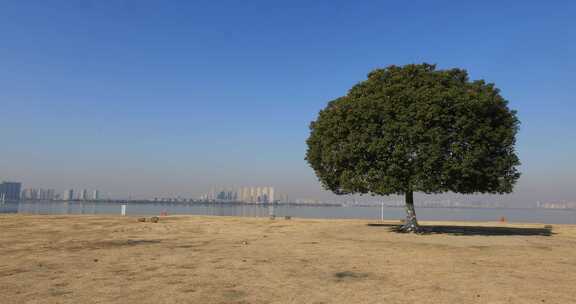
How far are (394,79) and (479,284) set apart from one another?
2105 centimetres

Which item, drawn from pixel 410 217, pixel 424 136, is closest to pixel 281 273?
pixel 424 136

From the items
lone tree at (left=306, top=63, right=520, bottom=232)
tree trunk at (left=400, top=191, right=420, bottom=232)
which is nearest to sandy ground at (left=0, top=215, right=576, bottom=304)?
lone tree at (left=306, top=63, right=520, bottom=232)

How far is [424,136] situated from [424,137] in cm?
12

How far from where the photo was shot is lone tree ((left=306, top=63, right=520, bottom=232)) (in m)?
27.1

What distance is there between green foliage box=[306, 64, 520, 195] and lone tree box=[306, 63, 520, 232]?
0.22 feet

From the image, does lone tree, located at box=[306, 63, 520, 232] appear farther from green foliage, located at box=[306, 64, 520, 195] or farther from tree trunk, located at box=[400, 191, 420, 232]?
tree trunk, located at box=[400, 191, 420, 232]

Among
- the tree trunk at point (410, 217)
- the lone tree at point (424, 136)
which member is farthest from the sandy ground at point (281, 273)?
the tree trunk at point (410, 217)

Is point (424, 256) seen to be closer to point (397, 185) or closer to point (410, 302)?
point (410, 302)

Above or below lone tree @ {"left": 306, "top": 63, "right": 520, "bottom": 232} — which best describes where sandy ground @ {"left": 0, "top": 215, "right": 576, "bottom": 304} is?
below

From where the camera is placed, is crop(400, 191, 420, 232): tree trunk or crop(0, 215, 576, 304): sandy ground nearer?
crop(0, 215, 576, 304): sandy ground

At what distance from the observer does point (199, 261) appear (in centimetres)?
1605

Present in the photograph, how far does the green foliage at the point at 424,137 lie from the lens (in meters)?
27.1

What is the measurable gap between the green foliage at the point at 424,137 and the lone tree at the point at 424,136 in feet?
0.22

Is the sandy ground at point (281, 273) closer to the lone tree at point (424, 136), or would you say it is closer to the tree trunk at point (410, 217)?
the lone tree at point (424, 136)
